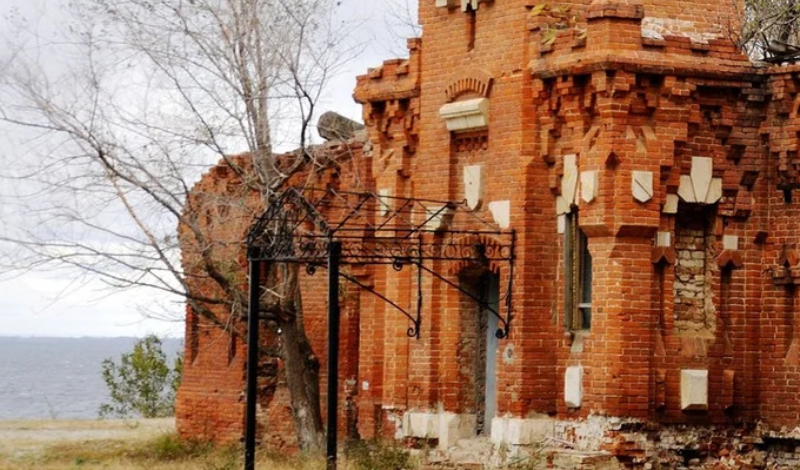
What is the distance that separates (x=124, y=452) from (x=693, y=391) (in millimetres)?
11017

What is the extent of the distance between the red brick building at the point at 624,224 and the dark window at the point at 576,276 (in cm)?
2

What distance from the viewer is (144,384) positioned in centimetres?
4303

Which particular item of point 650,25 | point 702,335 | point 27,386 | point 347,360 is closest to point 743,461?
point 702,335

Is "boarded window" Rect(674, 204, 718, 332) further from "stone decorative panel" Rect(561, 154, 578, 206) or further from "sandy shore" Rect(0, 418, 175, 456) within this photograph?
"sandy shore" Rect(0, 418, 175, 456)

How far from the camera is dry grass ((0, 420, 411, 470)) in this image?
2447cm

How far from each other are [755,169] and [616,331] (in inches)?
107

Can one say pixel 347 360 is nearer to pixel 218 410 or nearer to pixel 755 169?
pixel 218 410

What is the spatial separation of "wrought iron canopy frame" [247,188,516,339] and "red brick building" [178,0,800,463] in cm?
17

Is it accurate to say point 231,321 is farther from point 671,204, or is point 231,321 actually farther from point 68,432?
point 671,204

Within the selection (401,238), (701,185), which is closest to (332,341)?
(401,238)

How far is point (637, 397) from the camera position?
21.8 meters

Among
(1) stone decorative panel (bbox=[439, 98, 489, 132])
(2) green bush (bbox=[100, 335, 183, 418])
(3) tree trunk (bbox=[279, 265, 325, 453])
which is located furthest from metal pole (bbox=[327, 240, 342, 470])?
(2) green bush (bbox=[100, 335, 183, 418])

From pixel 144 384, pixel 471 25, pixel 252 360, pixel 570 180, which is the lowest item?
pixel 144 384

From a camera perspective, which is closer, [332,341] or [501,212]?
[332,341]
